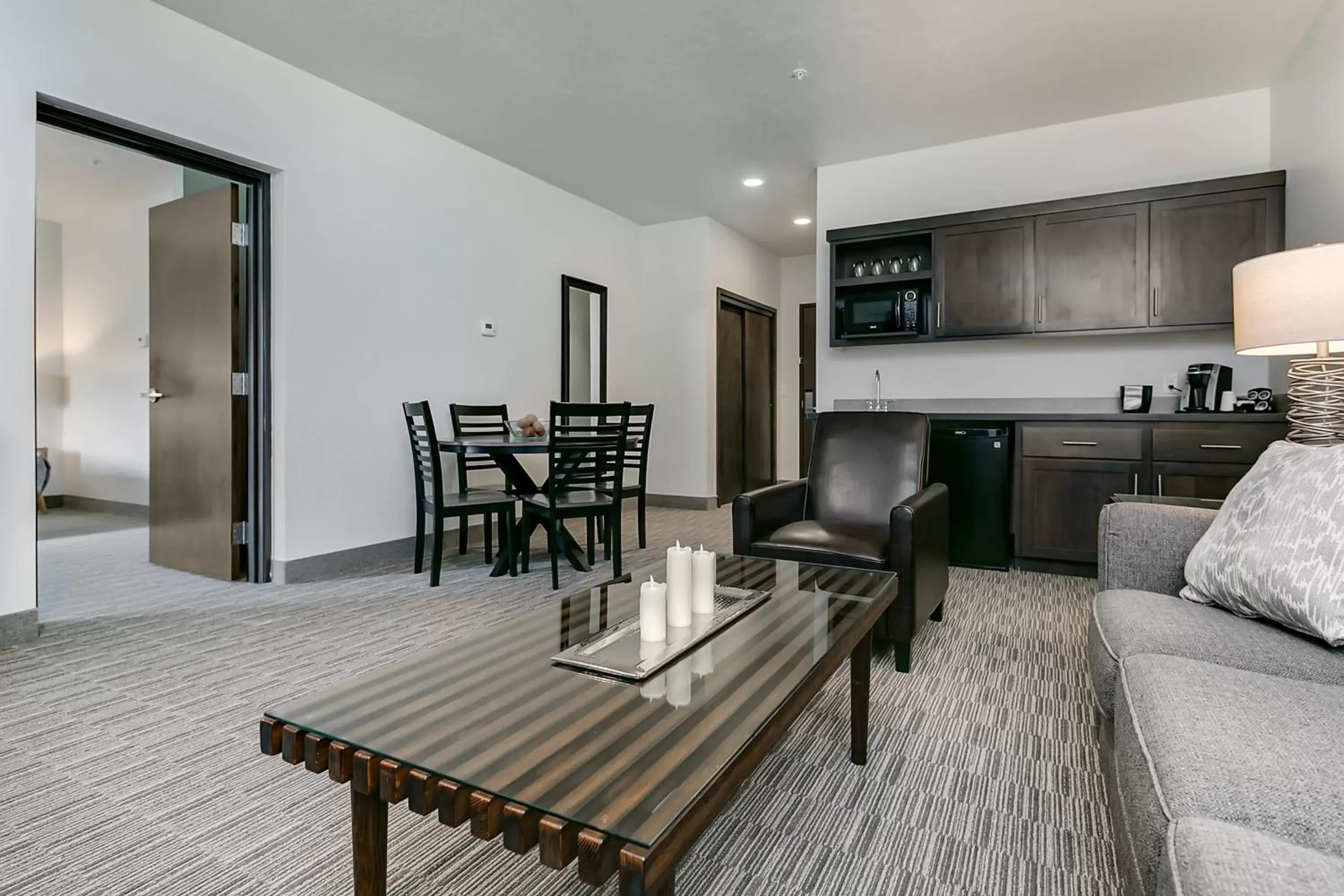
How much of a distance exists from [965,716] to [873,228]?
129 inches

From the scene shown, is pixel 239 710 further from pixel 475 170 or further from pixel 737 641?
pixel 475 170

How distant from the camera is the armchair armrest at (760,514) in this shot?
2.51m

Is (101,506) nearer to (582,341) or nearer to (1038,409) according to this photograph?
(582,341)

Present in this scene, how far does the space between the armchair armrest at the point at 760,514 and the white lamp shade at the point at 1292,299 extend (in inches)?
60.5

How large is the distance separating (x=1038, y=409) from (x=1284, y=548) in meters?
3.02

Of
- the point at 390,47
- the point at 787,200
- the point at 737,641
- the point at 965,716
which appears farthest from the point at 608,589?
the point at 787,200

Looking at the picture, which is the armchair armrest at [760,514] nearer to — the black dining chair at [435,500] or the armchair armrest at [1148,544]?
the armchair armrest at [1148,544]

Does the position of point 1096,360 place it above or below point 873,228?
below

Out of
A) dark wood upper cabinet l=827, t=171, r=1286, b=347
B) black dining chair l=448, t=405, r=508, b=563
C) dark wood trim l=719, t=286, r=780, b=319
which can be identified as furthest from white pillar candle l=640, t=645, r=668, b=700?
dark wood trim l=719, t=286, r=780, b=319

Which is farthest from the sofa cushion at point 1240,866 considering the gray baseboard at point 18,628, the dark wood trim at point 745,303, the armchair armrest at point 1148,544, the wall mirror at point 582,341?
the dark wood trim at point 745,303

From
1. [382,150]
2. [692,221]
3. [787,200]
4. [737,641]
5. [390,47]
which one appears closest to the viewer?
[737,641]

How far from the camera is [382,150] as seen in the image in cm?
394

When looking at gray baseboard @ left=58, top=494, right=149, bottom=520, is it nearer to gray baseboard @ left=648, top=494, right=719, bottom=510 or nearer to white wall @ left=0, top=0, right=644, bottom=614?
white wall @ left=0, top=0, right=644, bottom=614

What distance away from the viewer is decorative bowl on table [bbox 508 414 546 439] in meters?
4.10
